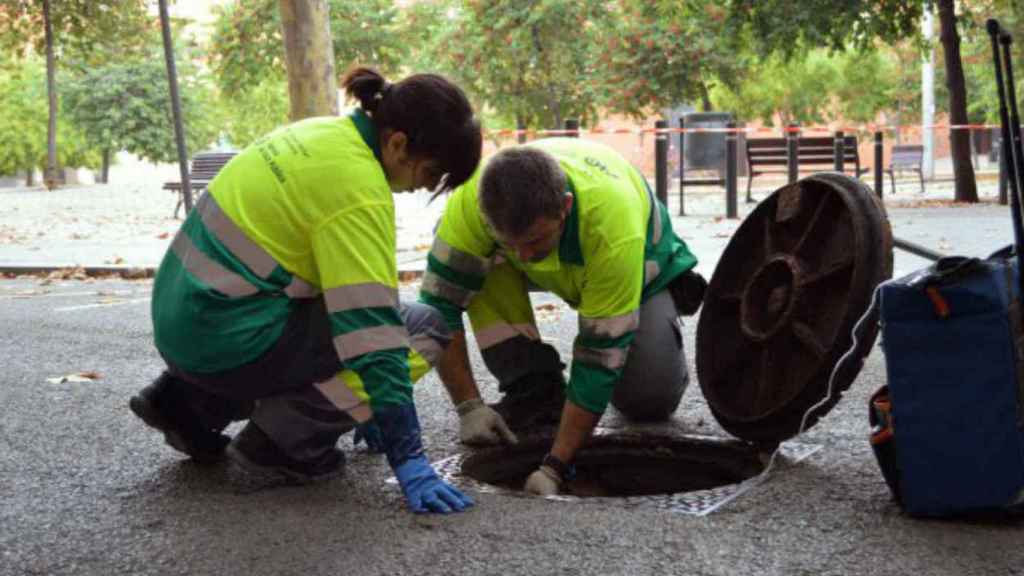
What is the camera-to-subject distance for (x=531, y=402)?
16.1 feet

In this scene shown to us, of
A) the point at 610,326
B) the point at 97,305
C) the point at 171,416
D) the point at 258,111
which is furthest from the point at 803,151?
the point at 258,111

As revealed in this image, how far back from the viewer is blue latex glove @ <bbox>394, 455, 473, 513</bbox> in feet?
11.4

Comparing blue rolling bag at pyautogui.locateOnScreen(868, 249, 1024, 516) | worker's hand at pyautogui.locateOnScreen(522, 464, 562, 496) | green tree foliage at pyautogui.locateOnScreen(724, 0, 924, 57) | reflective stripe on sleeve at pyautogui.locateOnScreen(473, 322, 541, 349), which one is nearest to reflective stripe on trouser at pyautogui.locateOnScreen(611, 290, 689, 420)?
reflective stripe on sleeve at pyautogui.locateOnScreen(473, 322, 541, 349)

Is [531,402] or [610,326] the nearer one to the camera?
[610,326]

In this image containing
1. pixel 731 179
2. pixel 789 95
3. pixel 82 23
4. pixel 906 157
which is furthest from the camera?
pixel 789 95

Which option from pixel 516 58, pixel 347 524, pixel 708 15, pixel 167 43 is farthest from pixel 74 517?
pixel 516 58

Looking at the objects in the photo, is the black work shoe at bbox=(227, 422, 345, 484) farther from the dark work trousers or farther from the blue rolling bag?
the blue rolling bag

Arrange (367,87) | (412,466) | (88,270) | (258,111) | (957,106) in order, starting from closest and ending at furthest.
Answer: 1. (412,466)
2. (367,87)
3. (88,270)
4. (957,106)
5. (258,111)

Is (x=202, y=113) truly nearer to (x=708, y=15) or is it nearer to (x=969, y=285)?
(x=708, y=15)

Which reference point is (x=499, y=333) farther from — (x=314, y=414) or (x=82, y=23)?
(x=82, y=23)

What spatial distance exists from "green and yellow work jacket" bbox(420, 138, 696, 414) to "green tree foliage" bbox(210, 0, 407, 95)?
3180 centimetres

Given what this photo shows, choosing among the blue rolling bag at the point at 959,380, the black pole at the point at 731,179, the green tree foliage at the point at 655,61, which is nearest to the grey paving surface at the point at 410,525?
the blue rolling bag at the point at 959,380

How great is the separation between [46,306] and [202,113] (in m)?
38.7

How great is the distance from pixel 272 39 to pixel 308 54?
2596 cm
